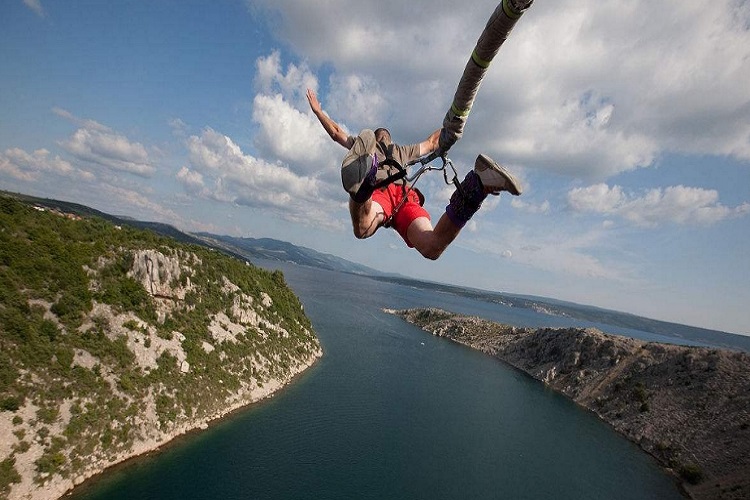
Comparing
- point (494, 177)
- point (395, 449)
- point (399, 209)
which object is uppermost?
point (494, 177)

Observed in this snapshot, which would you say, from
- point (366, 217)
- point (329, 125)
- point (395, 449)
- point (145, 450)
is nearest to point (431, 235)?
point (366, 217)

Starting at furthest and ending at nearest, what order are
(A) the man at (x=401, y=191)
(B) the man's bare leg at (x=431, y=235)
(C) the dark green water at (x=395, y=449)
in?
1. (C) the dark green water at (x=395, y=449)
2. (B) the man's bare leg at (x=431, y=235)
3. (A) the man at (x=401, y=191)

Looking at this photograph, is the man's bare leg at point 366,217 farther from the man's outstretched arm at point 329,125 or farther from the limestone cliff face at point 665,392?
the limestone cliff face at point 665,392

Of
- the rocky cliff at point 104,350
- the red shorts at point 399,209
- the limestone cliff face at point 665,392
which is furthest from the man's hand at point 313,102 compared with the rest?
the limestone cliff face at point 665,392

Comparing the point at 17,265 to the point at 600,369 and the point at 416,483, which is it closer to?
the point at 416,483

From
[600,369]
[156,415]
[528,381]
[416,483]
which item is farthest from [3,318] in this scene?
[600,369]

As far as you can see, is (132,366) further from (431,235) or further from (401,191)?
(431,235)
